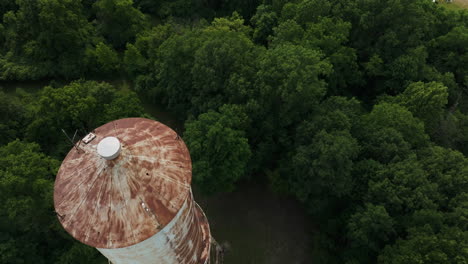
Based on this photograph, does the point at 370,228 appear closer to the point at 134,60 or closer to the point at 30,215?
the point at 30,215

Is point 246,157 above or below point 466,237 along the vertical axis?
below

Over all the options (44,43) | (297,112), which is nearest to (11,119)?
(44,43)

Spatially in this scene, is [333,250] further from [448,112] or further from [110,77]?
[110,77]

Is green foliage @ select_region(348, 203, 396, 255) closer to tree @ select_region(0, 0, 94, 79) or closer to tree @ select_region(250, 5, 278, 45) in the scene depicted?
tree @ select_region(250, 5, 278, 45)

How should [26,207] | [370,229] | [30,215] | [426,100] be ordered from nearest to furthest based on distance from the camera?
[26,207], [30,215], [370,229], [426,100]

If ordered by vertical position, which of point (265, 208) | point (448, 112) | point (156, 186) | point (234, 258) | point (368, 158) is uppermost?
point (448, 112)

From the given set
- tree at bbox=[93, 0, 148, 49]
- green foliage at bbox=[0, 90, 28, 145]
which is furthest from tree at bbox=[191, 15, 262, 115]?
green foliage at bbox=[0, 90, 28, 145]

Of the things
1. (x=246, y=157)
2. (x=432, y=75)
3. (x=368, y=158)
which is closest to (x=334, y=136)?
(x=368, y=158)
